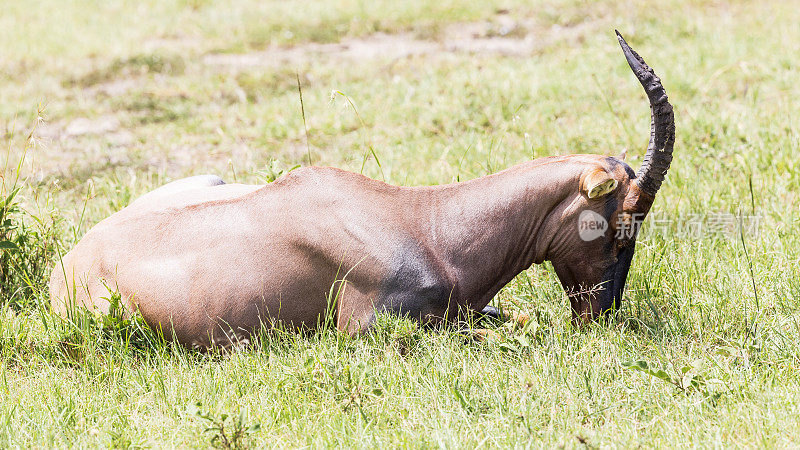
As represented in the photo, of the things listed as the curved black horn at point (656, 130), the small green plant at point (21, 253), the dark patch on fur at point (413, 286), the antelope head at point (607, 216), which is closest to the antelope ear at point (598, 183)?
the antelope head at point (607, 216)

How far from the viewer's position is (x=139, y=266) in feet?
15.9

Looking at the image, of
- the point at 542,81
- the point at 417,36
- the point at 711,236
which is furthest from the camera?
the point at 417,36

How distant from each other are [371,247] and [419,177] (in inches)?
87.2

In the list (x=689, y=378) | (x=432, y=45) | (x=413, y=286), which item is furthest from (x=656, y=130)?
(x=432, y=45)

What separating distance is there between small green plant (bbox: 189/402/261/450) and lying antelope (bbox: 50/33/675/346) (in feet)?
2.71

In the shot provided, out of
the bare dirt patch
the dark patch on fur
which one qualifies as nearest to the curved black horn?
the dark patch on fur

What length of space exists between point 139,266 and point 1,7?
10362mm

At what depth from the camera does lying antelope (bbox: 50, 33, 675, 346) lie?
4.70 meters

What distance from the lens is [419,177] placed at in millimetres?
6832

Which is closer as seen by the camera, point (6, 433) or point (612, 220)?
point (6, 433)

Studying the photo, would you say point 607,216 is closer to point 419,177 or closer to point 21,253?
point 419,177

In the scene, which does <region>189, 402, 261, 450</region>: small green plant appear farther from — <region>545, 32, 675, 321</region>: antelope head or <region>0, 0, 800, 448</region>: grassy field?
<region>545, 32, 675, 321</region>: antelope head

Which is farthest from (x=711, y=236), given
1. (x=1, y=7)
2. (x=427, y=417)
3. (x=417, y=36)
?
(x=1, y=7)

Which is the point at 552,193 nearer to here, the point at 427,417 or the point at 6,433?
the point at 427,417
